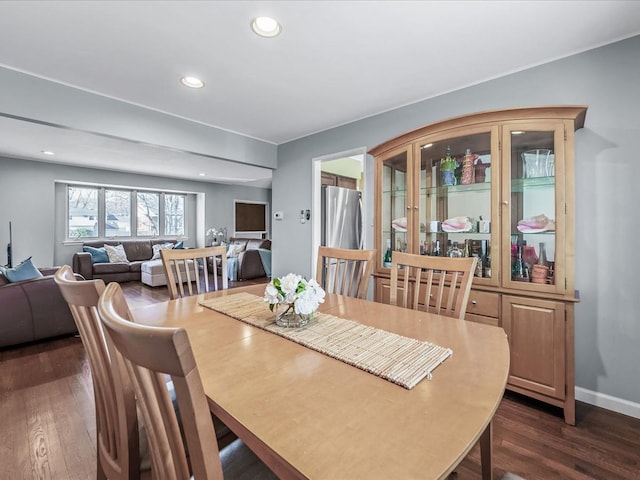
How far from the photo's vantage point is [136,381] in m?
0.55

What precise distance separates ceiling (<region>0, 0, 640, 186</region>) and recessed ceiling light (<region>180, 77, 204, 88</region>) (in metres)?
0.07

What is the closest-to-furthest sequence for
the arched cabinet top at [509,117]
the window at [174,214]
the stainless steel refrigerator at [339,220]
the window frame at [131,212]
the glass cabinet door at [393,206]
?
the arched cabinet top at [509,117] → the glass cabinet door at [393,206] → the stainless steel refrigerator at [339,220] → the window frame at [131,212] → the window at [174,214]

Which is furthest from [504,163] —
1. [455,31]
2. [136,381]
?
[136,381]

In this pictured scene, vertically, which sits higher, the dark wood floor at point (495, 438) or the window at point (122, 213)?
the window at point (122, 213)

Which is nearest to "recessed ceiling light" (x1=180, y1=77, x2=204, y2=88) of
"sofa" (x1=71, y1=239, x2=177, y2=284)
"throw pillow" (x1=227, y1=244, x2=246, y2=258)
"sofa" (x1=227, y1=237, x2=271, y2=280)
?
"sofa" (x1=227, y1=237, x2=271, y2=280)

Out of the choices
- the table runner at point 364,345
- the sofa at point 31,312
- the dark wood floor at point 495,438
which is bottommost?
the dark wood floor at point 495,438

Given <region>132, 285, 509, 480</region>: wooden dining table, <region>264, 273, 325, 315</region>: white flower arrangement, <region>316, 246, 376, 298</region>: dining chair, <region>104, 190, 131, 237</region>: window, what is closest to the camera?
<region>132, 285, 509, 480</region>: wooden dining table

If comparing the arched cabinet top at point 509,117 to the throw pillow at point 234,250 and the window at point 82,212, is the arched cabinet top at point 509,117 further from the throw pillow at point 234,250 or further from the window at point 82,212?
the window at point 82,212

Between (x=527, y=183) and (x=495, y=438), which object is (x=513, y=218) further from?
(x=495, y=438)

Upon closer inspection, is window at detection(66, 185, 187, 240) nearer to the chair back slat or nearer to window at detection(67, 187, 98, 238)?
window at detection(67, 187, 98, 238)

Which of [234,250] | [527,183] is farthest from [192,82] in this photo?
[234,250]

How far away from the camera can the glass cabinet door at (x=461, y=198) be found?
6.96ft

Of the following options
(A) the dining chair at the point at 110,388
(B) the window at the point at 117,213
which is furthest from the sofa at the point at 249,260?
(A) the dining chair at the point at 110,388

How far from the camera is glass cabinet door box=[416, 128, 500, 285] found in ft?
6.96
